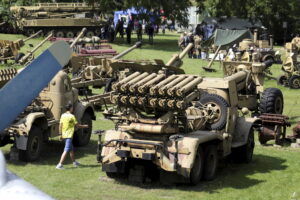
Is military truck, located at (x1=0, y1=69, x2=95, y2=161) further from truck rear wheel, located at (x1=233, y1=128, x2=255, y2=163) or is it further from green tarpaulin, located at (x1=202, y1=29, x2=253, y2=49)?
green tarpaulin, located at (x1=202, y1=29, x2=253, y2=49)

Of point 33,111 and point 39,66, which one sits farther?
point 33,111

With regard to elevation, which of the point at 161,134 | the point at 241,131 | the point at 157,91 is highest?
the point at 157,91

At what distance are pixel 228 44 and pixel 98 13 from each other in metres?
12.4

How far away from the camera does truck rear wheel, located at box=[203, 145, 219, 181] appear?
11.6 m

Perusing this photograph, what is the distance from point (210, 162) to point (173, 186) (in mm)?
902

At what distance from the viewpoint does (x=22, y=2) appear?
54.4 metres

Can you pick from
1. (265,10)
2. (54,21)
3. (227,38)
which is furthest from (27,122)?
(265,10)

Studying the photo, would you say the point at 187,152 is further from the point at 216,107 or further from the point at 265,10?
the point at 265,10

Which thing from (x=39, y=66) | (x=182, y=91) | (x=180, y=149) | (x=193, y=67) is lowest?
(x=193, y=67)

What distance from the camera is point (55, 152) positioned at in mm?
14484

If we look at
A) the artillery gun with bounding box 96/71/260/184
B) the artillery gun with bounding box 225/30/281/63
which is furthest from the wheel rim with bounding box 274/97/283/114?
the artillery gun with bounding box 225/30/281/63

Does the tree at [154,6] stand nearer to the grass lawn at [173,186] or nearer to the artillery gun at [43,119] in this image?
the artillery gun at [43,119]

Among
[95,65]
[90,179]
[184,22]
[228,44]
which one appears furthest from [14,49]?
[184,22]

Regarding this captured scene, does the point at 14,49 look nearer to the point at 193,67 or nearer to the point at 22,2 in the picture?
the point at 193,67
